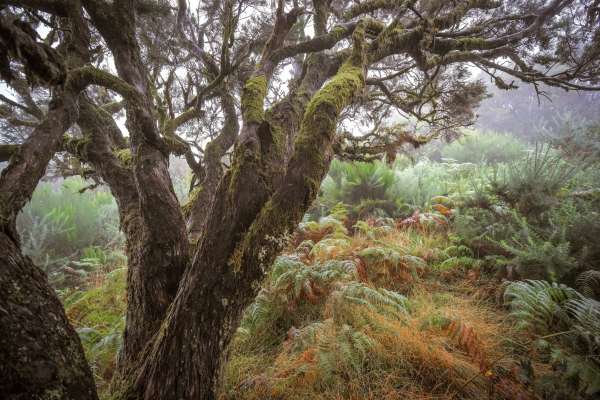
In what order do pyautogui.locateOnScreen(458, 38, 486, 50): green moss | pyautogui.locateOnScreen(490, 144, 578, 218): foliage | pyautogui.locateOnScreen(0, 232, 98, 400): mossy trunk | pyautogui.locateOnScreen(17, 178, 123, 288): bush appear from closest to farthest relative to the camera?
pyautogui.locateOnScreen(0, 232, 98, 400): mossy trunk, pyautogui.locateOnScreen(458, 38, 486, 50): green moss, pyautogui.locateOnScreen(490, 144, 578, 218): foliage, pyautogui.locateOnScreen(17, 178, 123, 288): bush

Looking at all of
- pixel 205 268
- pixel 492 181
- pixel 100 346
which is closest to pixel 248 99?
pixel 205 268

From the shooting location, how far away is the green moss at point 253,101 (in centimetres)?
177

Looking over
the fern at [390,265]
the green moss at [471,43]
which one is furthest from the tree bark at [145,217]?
the green moss at [471,43]

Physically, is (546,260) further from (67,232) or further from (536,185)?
(67,232)

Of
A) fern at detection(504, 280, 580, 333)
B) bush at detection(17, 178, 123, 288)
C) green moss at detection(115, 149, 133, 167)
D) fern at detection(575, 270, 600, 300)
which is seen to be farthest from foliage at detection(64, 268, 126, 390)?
fern at detection(575, 270, 600, 300)

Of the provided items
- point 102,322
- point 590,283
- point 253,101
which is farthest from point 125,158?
Answer: point 590,283

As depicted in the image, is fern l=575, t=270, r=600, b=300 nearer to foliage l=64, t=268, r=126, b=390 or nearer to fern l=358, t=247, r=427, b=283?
fern l=358, t=247, r=427, b=283

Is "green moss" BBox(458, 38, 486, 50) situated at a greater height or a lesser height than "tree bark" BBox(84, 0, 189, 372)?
greater

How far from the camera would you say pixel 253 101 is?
181cm

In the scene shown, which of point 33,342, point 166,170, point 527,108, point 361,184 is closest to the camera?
point 33,342

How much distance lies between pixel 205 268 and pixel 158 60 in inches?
109

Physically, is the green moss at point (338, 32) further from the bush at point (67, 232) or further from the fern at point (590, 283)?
the bush at point (67, 232)

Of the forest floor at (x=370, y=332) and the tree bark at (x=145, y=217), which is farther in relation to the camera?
the forest floor at (x=370, y=332)

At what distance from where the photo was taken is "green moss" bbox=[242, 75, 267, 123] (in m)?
1.77
